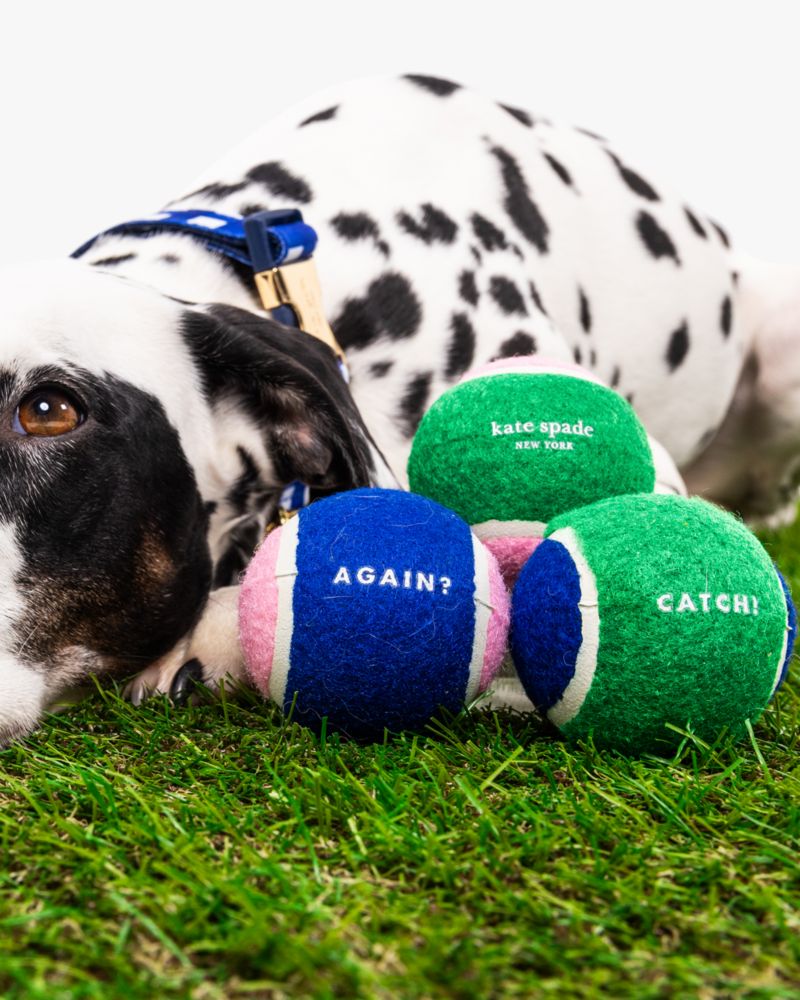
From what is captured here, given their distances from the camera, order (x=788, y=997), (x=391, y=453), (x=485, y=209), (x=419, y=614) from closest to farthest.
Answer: (x=788, y=997) < (x=419, y=614) < (x=391, y=453) < (x=485, y=209)

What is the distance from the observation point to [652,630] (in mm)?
1798

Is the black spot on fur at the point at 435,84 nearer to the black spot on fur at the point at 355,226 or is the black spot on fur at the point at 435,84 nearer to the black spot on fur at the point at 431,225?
the black spot on fur at the point at 431,225

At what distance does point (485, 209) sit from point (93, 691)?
1.98 m

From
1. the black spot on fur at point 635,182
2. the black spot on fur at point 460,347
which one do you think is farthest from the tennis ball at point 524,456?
the black spot on fur at point 635,182

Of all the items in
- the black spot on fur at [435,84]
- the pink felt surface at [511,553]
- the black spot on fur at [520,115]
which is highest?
the black spot on fur at [435,84]

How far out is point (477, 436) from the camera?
2283 mm

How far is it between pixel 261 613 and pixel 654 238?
2654 millimetres

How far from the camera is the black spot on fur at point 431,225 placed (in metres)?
3.34

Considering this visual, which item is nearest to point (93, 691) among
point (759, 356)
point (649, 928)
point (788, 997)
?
point (649, 928)

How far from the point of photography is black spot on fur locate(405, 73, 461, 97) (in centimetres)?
380

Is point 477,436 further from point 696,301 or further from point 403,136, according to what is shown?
point 696,301

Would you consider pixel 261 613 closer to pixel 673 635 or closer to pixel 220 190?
pixel 673 635

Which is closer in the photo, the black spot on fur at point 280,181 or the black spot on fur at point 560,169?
the black spot on fur at point 280,181

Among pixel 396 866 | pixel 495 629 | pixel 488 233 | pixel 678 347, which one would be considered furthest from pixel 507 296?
pixel 396 866
